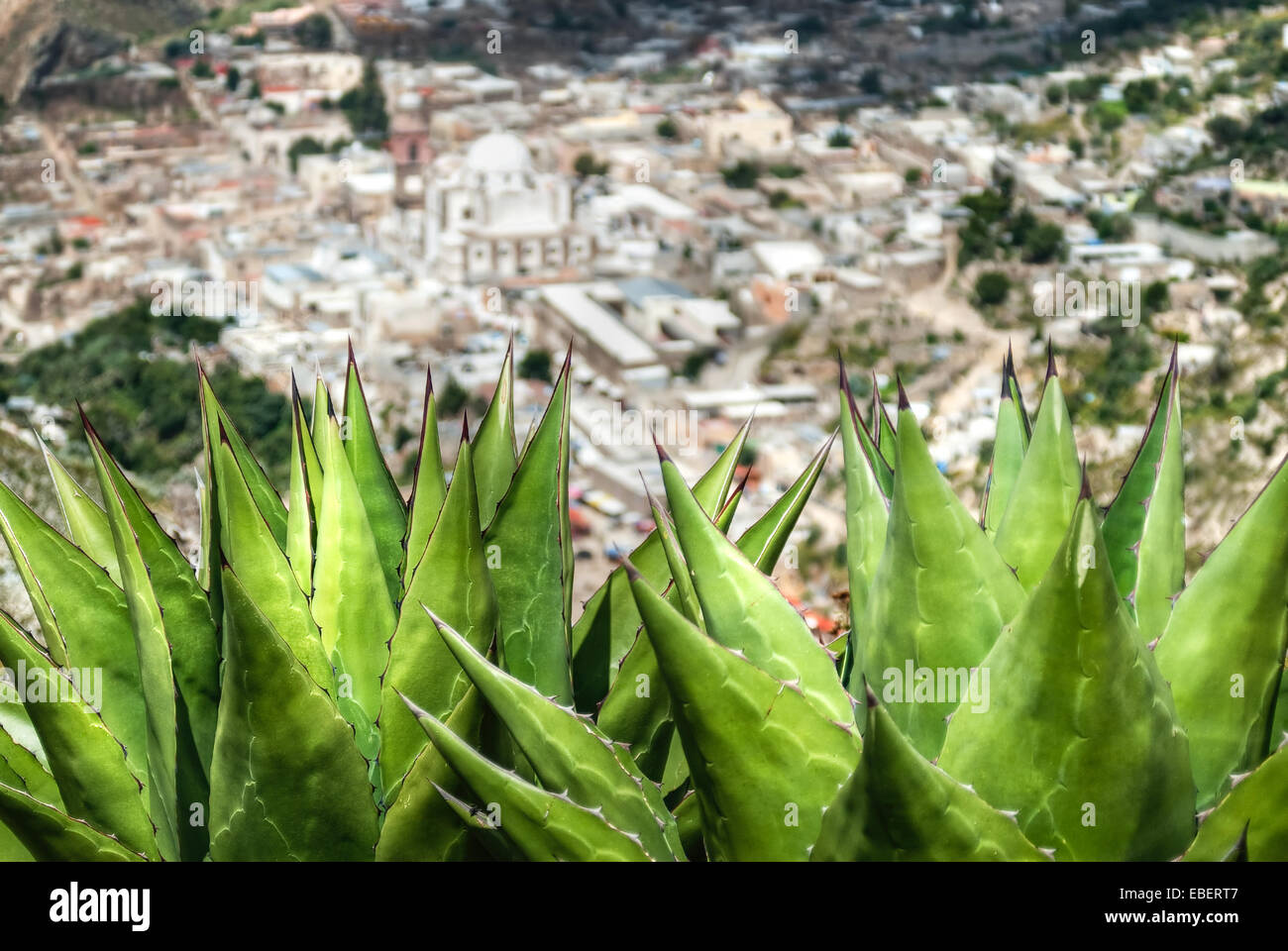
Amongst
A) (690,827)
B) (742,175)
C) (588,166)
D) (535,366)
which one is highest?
(690,827)

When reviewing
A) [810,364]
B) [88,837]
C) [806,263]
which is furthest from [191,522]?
[806,263]

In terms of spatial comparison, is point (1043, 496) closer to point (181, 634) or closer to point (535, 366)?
point (181, 634)

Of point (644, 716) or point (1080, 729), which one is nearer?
point (1080, 729)

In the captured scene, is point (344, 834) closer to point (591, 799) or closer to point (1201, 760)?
point (591, 799)

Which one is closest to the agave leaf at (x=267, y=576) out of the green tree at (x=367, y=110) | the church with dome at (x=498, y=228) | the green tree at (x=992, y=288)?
the green tree at (x=992, y=288)

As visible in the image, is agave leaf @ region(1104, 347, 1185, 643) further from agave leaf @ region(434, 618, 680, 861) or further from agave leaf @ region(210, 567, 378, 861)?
agave leaf @ region(210, 567, 378, 861)

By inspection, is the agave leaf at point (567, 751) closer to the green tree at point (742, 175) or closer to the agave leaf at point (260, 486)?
the agave leaf at point (260, 486)

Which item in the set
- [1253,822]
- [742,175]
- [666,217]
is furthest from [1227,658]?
[742,175]
